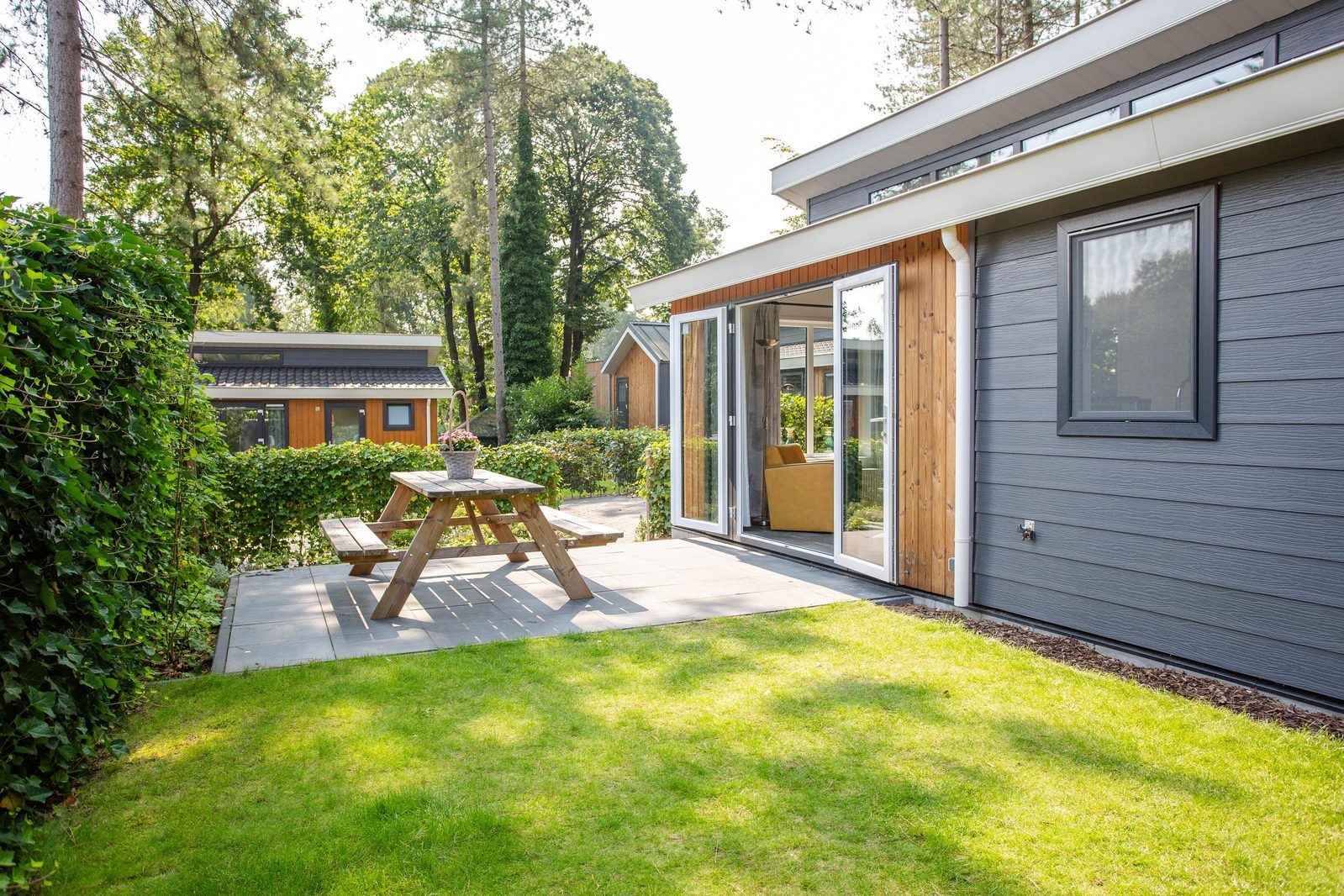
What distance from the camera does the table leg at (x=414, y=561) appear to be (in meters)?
5.09

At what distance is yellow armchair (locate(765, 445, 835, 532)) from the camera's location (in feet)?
27.0

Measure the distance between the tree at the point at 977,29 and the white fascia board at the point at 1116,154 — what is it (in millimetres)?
10467

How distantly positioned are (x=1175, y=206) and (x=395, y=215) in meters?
25.7

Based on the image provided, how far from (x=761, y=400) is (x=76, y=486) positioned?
22.5 feet

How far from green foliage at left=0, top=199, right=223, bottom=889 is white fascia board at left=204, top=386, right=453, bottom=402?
1426 centimetres

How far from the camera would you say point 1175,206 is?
3857 millimetres

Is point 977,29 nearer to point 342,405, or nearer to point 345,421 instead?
point 342,405

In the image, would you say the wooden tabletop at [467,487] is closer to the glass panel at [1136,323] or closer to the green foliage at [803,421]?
the glass panel at [1136,323]

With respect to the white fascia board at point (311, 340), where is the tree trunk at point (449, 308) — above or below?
above

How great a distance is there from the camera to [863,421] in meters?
5.92

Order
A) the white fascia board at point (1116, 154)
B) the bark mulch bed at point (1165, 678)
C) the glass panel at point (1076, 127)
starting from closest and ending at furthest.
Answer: the white fascia board at point (1116, 154) → the bark mulch bed at point (1165, 678) → the glass panel at point (1076, 127)

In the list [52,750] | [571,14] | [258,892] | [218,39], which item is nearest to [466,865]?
[258,892]

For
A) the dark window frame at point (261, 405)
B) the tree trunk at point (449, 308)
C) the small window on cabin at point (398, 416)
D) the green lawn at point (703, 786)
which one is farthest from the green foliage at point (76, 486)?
the tree trunk at point (449, 308)

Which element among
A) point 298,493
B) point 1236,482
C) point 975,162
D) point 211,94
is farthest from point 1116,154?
point 211,94
